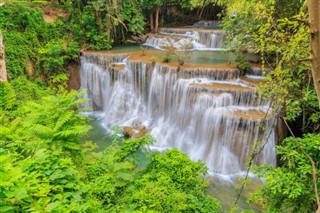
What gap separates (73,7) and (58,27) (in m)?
1.97

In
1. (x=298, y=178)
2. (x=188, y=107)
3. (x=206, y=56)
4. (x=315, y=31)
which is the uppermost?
(x=315, y=31)

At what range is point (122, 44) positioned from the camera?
1507cm

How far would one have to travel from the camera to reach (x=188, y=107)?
871 cm

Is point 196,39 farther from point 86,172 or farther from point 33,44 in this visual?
point 86,172

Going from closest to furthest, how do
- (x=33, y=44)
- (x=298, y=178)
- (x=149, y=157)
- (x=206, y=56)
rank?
(x=298, y=178), (x=149, y=157), (x=33, y=44), (x=206, y=56)

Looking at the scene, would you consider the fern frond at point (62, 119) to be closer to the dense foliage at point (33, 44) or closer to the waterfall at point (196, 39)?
the dense foliage at point (33, 44)

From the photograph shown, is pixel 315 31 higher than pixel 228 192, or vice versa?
pixel 315 31

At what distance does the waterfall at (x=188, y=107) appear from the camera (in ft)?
24.1

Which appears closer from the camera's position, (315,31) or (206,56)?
(315,31)

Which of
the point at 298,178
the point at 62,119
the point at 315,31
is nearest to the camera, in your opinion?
the point at 315,31

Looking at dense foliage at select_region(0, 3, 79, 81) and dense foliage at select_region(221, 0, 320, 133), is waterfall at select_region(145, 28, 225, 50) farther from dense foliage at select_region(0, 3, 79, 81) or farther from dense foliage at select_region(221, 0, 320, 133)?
dense foliage at select_region(221, 0, 320, 133)

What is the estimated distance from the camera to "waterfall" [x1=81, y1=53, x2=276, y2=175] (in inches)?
289

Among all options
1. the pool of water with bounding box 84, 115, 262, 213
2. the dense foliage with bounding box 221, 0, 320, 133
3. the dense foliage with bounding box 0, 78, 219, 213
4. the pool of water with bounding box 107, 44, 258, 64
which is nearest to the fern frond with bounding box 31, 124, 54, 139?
the dense foliage with bounding box 0, 78, 219, 213

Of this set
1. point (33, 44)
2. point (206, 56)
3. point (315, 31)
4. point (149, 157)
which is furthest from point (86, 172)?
point (206, 56)
